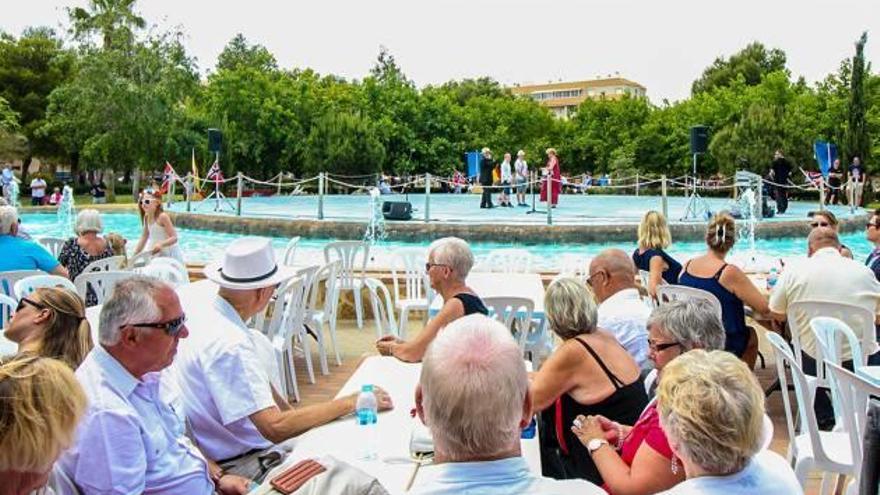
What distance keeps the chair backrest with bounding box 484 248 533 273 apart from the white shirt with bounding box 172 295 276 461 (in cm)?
531

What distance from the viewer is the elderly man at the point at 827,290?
176 inches

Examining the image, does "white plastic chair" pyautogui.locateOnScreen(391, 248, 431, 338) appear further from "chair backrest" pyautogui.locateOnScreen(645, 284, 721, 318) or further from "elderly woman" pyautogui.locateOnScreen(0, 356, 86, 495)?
"elderly woman" pyautogui.locateOnScreen(0, 356, 86, 495)

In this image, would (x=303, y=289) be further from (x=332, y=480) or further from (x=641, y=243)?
(x=332, y=480)

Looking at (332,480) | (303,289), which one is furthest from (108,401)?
(303,289)

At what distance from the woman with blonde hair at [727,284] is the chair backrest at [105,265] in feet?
12.9

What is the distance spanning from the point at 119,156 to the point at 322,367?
26.3 metres

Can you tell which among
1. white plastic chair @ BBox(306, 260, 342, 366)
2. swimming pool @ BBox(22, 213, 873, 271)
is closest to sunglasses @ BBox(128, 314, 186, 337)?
white plastic chair @ BBox(306, 260, 342, 366)

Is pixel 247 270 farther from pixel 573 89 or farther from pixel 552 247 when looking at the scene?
pixel 573 89

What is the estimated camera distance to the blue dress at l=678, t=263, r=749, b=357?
16.1ft

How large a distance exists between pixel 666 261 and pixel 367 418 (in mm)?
3522

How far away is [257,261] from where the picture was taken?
3.14 metres

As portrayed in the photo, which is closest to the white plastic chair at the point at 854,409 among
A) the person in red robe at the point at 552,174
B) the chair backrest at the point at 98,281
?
the chair backrest at the point at 98,281

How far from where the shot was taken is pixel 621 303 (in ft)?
12.7

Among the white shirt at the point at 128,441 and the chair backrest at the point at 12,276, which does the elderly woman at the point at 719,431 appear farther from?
the chair backrest at the point at 12,276
